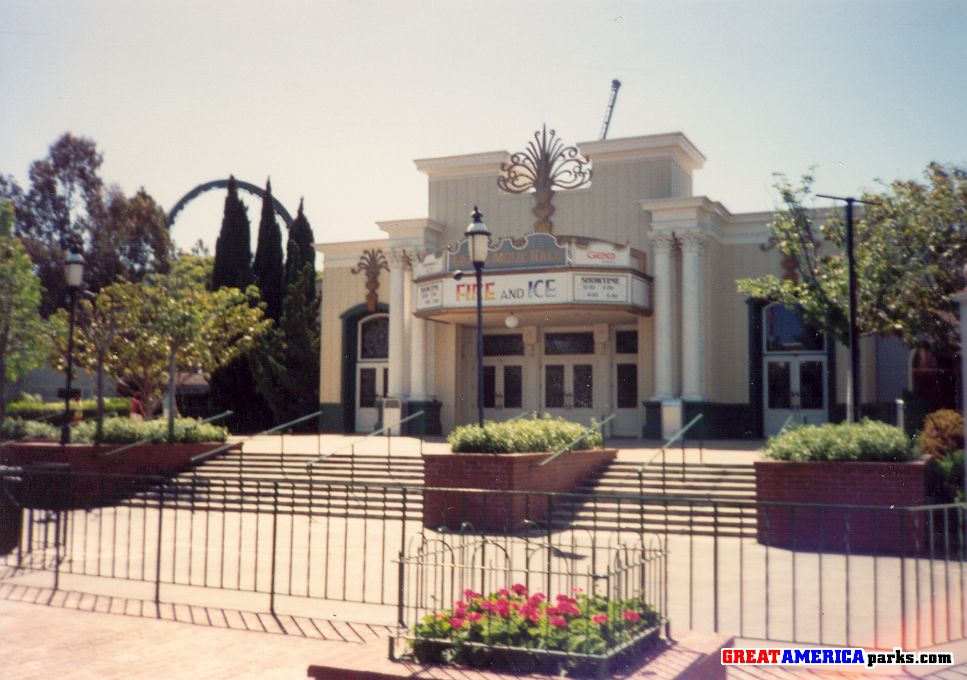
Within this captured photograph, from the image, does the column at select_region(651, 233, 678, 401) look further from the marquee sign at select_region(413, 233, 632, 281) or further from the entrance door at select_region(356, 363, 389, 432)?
the entrance door at select_region(356, 363, 389, 432)

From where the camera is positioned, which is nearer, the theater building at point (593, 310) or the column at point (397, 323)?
the theater building at point (593, 310)

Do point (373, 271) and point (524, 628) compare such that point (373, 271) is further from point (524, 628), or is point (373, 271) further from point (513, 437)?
point (524, 628)

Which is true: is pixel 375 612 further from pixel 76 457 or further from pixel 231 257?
pixel 231 257

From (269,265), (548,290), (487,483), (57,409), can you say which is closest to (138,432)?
(487,483)

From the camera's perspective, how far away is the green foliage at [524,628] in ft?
17.1

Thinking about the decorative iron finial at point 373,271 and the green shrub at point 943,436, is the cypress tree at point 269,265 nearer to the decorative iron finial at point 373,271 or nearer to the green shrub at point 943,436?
the decorative iron finial at point 373,271

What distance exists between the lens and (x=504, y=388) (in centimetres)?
2794

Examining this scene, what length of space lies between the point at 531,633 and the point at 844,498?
906cm

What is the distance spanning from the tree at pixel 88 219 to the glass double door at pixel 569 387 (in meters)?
22.7

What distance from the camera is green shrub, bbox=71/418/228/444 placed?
66.4ft

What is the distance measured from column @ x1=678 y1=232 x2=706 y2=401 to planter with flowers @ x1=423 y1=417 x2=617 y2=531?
8.49 metres

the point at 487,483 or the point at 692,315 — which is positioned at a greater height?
the point at 692,315

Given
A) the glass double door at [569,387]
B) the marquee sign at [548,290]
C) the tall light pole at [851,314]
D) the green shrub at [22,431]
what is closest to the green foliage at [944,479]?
the tall light pole at [851,314]

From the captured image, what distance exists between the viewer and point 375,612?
28.3 ft
